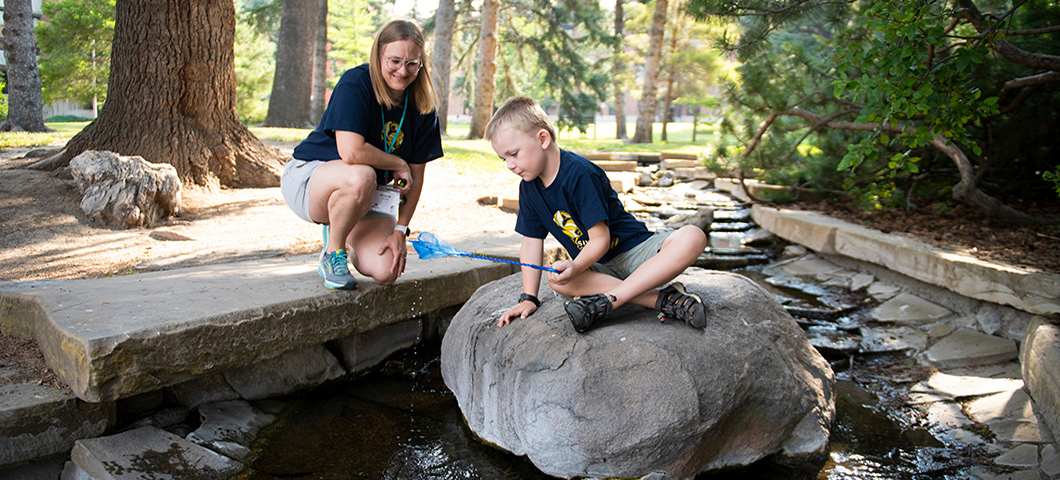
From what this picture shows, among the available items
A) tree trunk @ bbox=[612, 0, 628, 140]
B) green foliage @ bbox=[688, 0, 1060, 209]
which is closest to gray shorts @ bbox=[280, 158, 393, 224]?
green foliage @ bbox=[688, 0, 1060, 209]

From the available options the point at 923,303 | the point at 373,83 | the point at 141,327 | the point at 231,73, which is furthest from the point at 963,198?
the point at 231,73

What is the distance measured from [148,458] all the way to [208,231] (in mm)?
2891

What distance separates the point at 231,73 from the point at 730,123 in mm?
5059

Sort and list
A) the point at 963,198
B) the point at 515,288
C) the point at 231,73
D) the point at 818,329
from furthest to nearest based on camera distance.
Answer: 1. the point at 231,73
2. the point at 963,198
3. the point at 818,329
4. the point at 515,288

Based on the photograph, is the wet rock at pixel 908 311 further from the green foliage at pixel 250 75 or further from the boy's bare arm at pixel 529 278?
the green foliage at pixel 250 75

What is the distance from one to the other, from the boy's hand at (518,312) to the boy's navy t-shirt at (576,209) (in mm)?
308

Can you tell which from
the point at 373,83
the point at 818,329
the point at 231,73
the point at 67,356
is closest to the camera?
the point at 67,356

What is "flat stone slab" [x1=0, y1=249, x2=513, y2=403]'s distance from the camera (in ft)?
7.53

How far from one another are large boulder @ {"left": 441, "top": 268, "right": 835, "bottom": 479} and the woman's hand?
1.46 feet

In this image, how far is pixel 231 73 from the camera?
6.21 meters

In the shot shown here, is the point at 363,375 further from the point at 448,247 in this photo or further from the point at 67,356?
the point at 67,356

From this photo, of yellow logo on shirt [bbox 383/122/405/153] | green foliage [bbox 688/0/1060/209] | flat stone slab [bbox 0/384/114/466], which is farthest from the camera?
green foliage [bbox 688/0/1060/209]

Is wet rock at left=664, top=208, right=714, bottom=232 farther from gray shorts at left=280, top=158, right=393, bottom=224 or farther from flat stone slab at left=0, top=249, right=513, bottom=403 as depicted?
gray shorts at left=280, top=158, right=393, bottom=224

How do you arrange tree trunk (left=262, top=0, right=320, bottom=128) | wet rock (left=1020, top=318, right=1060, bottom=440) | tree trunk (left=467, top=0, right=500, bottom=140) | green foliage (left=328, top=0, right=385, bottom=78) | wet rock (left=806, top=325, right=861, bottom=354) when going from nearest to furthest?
wet rock (left=1020, top=318, right=1060, bottom=440) → wet rock (left=806, top=325, right=861, bottom=354) → tree trunk (left=262, top=0, right=320, bottom=128) → tree trunk (left=467, top=0, right=500, bottom=140) → green foliage (left=328, top=0, right=385, bottom=78)
